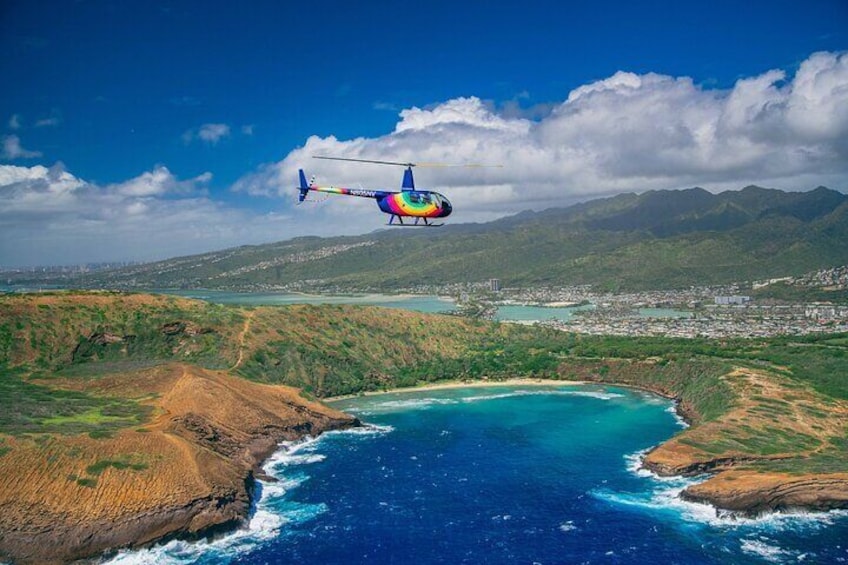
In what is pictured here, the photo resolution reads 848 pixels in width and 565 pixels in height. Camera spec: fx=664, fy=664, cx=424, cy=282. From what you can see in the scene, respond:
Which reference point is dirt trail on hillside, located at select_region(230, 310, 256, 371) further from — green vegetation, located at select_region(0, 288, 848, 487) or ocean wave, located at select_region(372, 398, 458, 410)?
ocean wave, located at select_region(372, 398, 458, 410)

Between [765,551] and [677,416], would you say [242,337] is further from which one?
[765,551]

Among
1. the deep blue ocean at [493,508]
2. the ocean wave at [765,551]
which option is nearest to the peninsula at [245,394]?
the deep blue ocean at [493,508]

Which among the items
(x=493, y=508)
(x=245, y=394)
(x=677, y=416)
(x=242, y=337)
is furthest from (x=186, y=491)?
(x=677, y=416)

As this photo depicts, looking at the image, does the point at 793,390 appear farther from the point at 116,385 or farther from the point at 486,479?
the point at 116,385

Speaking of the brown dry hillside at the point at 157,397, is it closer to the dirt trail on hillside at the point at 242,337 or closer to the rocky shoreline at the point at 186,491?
the rocky shoreline at the point at 186,491

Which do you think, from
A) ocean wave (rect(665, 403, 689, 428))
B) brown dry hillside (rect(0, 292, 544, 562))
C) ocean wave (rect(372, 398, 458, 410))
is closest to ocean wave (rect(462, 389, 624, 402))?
ocean wave (rect(372, 398, 458, 410))

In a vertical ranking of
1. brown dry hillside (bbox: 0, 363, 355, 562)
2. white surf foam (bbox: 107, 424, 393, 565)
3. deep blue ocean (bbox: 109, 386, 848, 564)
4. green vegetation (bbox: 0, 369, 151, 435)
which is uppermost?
green vegetation (bbox: 0, 369, 151, 435)
